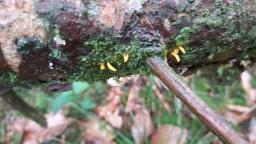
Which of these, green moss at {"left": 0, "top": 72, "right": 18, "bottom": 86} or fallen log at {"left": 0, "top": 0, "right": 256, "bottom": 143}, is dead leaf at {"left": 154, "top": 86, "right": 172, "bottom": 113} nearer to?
fallen log at {"left": 0, "top": 0, "right": 256, "bottom": 143}

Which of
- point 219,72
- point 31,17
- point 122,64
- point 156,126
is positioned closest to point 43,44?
point 31,17

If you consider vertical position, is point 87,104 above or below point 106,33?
below

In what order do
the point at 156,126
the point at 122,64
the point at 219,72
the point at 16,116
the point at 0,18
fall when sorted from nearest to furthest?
1. the point at 0,18
2. the point at 122,64
3. the point at 219,72
4. the point at 156,126
5. the point at 16,116

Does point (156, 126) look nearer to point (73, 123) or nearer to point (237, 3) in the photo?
point (73, 123)

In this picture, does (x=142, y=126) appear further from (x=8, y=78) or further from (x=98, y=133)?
(x=8, y=78)

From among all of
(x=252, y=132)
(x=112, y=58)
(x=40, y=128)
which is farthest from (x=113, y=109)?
(x=112, y=58)

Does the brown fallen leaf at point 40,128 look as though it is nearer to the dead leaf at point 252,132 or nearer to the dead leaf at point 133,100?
the dead leaf at point 133,100

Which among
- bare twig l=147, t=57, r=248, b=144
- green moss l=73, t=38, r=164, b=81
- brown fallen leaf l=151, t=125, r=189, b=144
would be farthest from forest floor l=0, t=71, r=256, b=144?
bare twig l=147, t=57, r=248, b=144
